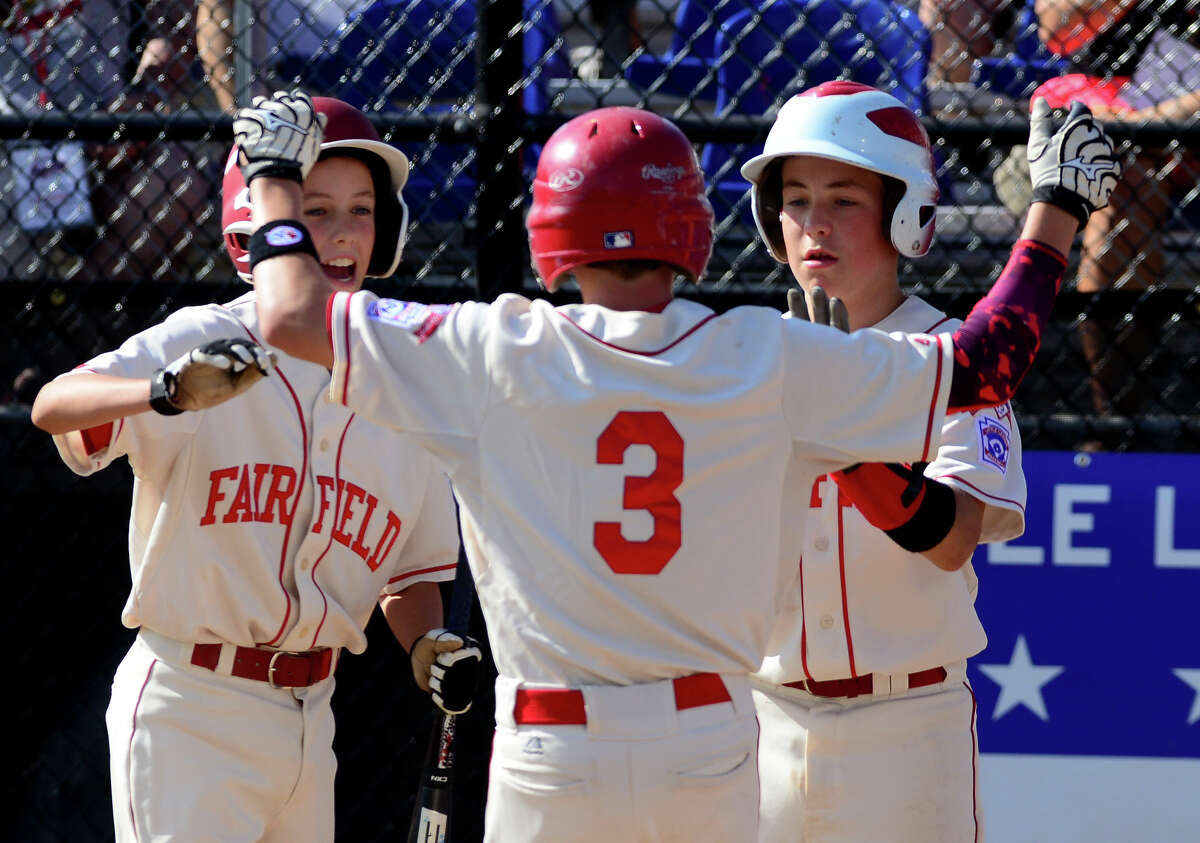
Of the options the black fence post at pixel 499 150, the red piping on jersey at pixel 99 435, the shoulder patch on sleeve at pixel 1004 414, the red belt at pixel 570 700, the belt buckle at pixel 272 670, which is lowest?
the red belt at pixel 570 700

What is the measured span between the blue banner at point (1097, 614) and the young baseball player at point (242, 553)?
1.41m

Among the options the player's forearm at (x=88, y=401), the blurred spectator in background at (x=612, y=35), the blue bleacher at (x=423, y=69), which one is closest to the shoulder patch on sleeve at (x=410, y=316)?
the player's forearm at (x=88, y=401)

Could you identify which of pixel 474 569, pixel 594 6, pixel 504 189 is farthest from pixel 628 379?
pixel 594 6

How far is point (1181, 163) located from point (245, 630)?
271 cm

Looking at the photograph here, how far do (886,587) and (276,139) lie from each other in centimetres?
115

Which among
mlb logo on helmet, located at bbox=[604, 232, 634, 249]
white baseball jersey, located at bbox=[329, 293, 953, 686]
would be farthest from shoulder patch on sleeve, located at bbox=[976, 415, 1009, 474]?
mlb logo on helmet, located at bbox=[604, 232, 634, 249]

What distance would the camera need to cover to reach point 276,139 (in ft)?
5.94

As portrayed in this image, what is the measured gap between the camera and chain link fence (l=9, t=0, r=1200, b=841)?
10.7 feet

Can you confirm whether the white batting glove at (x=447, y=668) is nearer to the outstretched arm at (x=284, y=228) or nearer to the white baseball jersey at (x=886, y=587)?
the white baseball jersey at (x=886, y=587)

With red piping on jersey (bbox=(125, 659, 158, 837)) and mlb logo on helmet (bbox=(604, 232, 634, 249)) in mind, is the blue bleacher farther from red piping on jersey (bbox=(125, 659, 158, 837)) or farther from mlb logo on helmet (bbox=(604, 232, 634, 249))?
mlb logo on helmet (bbox=(604, 232, 634, 249))

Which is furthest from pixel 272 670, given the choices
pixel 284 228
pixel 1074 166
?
pixel 1074 166

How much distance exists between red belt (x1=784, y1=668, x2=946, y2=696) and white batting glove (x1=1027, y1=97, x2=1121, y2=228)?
746mm

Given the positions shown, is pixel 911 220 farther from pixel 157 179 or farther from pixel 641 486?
pixel 157 179

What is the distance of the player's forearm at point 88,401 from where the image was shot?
2025mm
